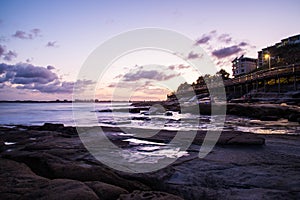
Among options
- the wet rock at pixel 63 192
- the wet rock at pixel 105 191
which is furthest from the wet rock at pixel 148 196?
the wet rock at pixel 63 192

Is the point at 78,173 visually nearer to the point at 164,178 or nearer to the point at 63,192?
the point at 63,192

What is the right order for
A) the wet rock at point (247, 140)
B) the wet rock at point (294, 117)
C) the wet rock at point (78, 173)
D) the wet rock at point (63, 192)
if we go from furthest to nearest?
the wet rock at point (294, 117)
the wet rock at point (247, 140)
the wet rock at point (78, 173)
the wet rock at point (63, 192)

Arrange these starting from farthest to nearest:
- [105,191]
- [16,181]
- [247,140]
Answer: [247,140] → [16,181] → [105,191]

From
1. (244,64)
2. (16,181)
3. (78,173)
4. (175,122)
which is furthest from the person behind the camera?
(244,64)

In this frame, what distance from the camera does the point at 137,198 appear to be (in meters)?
2.21

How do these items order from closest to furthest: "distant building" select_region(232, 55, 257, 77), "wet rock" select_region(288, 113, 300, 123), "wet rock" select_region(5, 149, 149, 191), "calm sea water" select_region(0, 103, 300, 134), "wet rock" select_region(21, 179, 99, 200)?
1. "wet rock" select_region(21, 179, 99, 200)
2. "wet rock" select_region(5, 149, 149, 191)
3. "calm sea water" select_region(0, 103, 300, 134)
4. "wet rock" select_region(288, 113, 300, 123)
5. "distant building" select_region(232, 55, 257, 77)

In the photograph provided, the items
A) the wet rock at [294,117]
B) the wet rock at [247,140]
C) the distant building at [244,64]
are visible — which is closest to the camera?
the wet rock at [247,140]

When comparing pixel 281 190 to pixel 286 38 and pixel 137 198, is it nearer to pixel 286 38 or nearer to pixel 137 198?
pixel 137 198

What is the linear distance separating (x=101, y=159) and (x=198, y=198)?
2336 mm

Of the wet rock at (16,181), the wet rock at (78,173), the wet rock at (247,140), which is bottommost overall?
the wet rock at (247,140)

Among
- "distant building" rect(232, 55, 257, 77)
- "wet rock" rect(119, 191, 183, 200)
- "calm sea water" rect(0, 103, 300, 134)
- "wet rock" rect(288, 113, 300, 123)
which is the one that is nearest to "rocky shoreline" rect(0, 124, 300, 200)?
"wet rock" rect(119, 191, 183, 200)

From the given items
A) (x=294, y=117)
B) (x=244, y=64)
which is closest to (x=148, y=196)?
(x=294, y=117)

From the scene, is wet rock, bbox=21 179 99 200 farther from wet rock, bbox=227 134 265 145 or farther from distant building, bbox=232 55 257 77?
distant building, bbox=232 55 257 77

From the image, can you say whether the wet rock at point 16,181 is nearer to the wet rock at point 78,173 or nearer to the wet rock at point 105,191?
the wet rock at point 78,173
